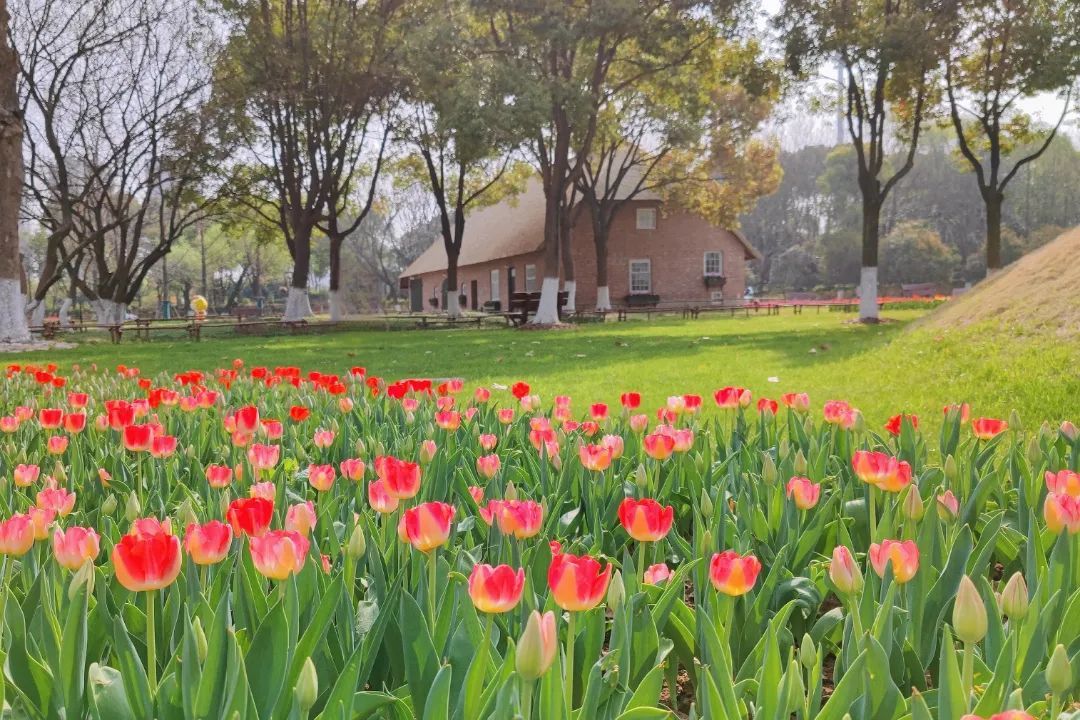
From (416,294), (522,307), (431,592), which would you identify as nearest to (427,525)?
(431,592)

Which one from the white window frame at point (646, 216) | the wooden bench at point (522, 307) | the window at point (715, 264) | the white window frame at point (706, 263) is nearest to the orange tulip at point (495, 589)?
the wooden bench at point (522, 307)

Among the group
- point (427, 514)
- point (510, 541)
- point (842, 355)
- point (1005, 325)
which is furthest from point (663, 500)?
point (842, 355)

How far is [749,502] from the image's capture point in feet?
7.50

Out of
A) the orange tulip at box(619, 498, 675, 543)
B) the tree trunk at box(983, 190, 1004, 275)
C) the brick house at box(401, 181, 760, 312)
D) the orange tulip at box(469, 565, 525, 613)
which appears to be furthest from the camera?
the brick house at box(401, 181, 760, 312)

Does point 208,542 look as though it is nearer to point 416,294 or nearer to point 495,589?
point 495,589

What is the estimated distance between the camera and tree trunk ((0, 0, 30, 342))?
16.3 m

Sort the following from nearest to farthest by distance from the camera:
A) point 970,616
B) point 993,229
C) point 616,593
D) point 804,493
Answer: point 970,616
point 616,593
point 804,493
point 993,229

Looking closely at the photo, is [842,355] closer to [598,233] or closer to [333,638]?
[333,638]

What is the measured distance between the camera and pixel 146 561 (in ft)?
3.99

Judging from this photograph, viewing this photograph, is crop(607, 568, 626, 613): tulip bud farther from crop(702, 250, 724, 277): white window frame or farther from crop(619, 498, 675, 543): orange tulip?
crop(702, 250, 724, 277): white window frame

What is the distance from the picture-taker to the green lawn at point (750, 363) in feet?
21.6

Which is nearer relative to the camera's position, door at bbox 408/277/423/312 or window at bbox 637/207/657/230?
window at bbox 637/207/657/230

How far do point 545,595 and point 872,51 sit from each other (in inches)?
813

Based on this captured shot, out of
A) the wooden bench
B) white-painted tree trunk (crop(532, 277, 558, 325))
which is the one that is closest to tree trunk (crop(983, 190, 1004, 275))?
white-painted tree trunk (crop(532, 277, 558, 325))
